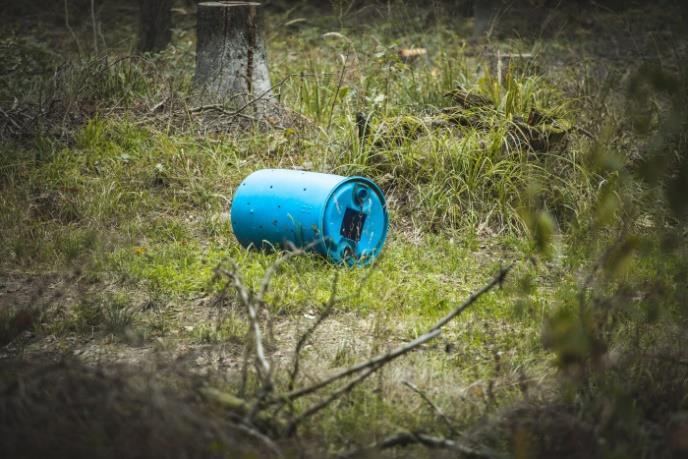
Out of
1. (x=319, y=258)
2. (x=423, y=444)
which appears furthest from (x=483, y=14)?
(x=423, y=444)

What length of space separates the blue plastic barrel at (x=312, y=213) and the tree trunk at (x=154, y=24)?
195 inches

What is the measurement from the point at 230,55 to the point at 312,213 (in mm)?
Result: 2738

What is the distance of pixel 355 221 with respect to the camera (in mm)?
4102

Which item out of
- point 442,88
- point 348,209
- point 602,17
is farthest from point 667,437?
point 602,17

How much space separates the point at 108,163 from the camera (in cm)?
530

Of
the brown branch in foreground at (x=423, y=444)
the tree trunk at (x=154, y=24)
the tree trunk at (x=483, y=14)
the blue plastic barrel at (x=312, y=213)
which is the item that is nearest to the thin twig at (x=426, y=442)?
the brown branch in foreground at (x=423, y=444)

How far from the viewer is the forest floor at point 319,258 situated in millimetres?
2668

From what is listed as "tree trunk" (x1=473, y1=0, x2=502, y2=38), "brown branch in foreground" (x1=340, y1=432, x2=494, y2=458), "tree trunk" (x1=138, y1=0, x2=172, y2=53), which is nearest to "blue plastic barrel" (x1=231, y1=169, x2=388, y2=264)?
"brown branch in foreground" (x1=340, y1=432, x2=494, y2=458)

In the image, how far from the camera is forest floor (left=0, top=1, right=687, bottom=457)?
267 centimetres

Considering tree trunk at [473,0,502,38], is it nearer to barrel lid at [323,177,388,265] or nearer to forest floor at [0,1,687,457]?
forest floor at [0,1,687,457]

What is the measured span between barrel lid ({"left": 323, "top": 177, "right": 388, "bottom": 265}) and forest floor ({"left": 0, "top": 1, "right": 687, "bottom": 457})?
127mm

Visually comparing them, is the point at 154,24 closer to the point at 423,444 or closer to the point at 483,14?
the point at 483,14

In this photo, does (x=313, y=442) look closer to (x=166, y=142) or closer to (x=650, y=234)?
(x=650, y=234)

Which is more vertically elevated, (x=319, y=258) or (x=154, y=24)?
(x=154, y=24)
